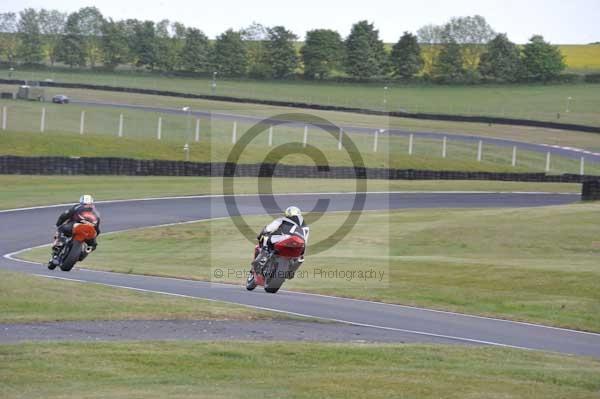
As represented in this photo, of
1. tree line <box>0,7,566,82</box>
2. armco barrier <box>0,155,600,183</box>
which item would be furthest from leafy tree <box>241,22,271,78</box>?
armco barrier <box>0,155,600,183</box>

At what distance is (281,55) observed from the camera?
112375 mm

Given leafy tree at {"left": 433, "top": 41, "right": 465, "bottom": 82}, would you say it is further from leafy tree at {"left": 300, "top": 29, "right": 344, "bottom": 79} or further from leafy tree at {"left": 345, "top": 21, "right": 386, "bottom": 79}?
leafy tree at {"left": 300, "top": 29, "right": 344, "bottom": 79}

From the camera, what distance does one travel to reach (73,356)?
14.4 metres

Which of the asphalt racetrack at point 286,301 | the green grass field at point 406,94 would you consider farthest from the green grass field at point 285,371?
the green grass field at point 406,94

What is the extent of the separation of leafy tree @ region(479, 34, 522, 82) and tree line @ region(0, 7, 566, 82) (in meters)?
0.11

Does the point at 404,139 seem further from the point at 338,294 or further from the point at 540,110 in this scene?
the point at 338,294

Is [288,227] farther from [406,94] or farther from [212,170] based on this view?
[406,94]

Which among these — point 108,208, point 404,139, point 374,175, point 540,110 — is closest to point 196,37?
point 540,110

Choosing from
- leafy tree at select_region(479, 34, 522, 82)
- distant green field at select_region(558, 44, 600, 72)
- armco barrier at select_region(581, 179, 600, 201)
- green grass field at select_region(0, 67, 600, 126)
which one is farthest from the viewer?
distant green field at select_region(558, 44, 600, 72)

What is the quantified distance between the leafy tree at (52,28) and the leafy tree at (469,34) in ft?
159

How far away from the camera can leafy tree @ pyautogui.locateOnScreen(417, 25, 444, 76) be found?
4643 inches

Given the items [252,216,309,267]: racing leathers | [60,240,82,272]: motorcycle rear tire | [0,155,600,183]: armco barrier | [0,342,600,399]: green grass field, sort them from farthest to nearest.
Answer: [0,155,600,183]: armco barrier < [60,240,82,272]: motorcycle rear tire < [252,216,309,267]: racing leathers < [0,342,600,399]: green grass field

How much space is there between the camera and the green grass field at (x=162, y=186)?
3809 cm

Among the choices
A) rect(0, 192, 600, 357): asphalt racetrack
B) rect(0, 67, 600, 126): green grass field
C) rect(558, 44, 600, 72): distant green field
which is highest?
rect(558, 44, 600, 72): distant green field
